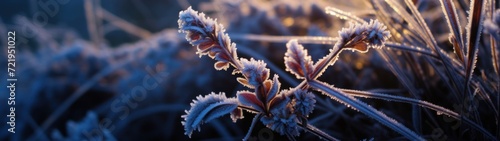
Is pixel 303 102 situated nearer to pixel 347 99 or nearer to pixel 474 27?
pixel 347 99

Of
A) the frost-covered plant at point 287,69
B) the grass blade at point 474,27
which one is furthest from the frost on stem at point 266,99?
the grass blade at point 474,27

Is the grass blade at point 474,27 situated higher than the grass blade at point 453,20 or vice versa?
the grass blade at point 453,20

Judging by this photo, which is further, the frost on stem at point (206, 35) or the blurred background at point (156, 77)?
the blurred background at point (156, 77)

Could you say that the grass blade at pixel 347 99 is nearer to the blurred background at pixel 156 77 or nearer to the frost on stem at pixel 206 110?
the frost on stem at pixel 206 110

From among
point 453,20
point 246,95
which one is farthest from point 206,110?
point 453,20

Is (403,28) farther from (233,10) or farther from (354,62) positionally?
(233,10)

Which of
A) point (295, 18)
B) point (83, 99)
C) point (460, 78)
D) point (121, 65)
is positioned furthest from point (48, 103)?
point (460, 78)

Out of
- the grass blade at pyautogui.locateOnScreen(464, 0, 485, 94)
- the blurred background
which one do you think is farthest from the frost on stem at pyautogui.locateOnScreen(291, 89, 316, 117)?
the blurred background
